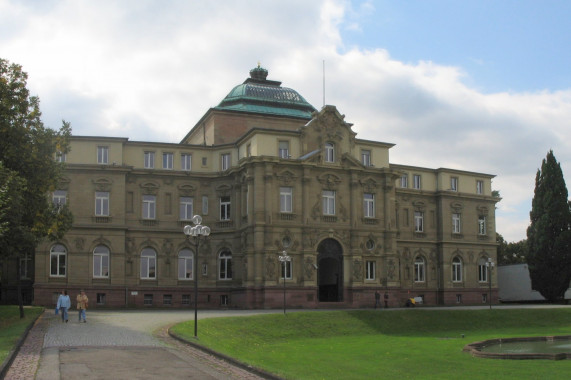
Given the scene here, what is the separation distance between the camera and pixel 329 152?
6150 cm

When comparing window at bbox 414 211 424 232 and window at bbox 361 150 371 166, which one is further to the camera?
window at bbox 414 211 424 232

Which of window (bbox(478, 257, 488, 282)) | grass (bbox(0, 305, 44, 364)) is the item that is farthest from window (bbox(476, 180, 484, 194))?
grass (bbox(0, 305, 44, 364))

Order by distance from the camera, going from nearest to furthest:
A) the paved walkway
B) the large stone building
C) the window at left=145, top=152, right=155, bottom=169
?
the paved walkway → the large stone building → the window at left=145, top=152, right=155, bottom=169

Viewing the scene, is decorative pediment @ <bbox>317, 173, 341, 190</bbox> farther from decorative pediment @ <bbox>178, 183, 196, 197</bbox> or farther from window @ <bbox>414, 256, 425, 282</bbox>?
window @ <bbox>414, 256, 425, 282</bbox>

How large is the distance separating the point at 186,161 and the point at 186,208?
4316 mm

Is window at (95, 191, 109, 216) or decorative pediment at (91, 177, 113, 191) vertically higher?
decorative pediment at (91, 177, 113, 191)

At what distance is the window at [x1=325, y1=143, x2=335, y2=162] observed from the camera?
6129 cm

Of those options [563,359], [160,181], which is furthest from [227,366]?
[160,181]

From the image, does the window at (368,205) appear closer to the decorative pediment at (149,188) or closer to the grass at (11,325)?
the decorative pediment at (149,188)

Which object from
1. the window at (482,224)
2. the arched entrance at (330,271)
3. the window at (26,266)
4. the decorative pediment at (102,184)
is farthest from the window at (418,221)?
the window at (26,266)

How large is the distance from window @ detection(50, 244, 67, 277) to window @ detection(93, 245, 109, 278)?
252 centimetres

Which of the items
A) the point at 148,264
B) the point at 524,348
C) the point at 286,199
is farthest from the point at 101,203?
the point at 524,348

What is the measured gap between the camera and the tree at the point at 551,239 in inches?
2820

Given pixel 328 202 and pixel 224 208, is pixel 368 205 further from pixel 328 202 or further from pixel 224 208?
pixel 224 208
